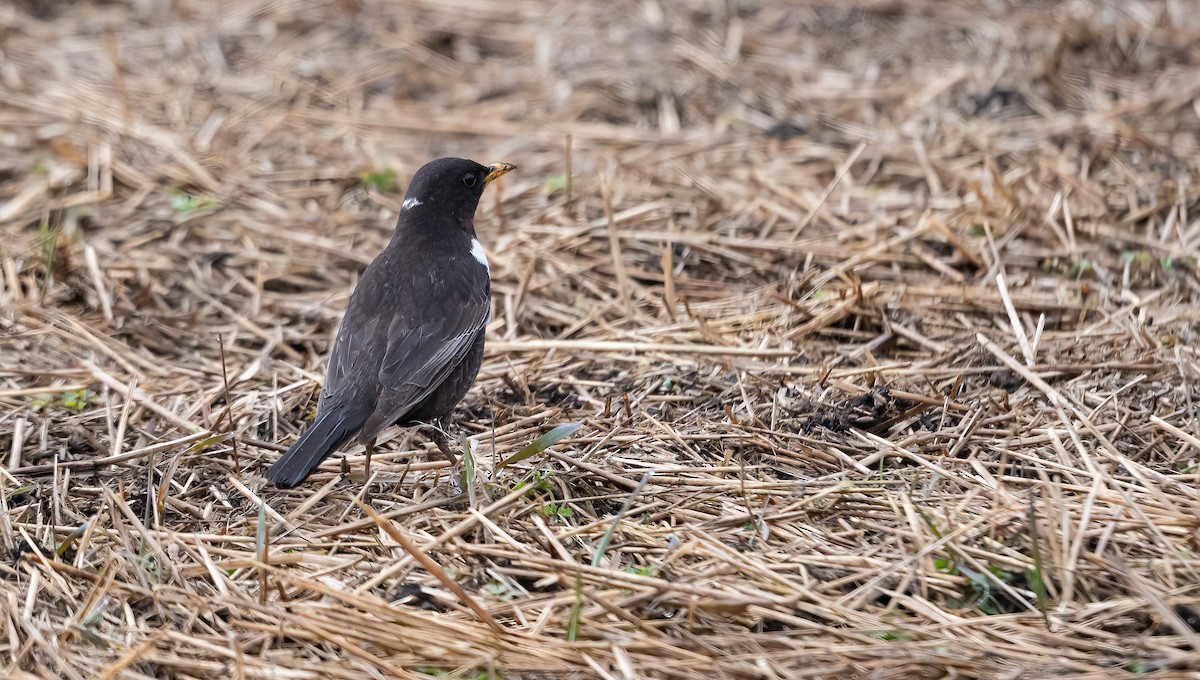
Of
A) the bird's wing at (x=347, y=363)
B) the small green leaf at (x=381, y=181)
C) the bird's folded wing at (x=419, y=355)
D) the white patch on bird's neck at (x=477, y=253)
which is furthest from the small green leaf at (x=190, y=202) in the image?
the bird's folded wing at (x=419, y=355)

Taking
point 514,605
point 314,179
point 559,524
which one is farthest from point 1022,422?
point 314,179

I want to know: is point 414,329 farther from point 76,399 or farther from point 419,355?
point 76,399

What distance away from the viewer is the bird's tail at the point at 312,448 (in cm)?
387

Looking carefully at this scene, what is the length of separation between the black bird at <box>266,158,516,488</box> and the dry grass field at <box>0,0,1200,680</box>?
24 cm

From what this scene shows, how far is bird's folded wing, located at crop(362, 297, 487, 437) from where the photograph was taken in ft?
14.3

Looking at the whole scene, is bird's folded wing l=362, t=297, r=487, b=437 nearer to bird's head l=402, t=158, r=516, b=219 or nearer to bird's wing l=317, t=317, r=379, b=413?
bird's wing l=317, t=317, r=379, b=413

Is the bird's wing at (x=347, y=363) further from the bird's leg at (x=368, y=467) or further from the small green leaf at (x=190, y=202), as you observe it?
the small green leaf at (x=190, y=202)

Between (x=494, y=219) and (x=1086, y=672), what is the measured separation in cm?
451

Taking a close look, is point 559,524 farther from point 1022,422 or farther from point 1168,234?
point 1168,234

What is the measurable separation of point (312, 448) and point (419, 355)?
690 mm

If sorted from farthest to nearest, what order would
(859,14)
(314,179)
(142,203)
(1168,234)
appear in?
(859,14), (314,179), (142,203), (1168,234)

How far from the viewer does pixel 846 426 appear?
14.7ft

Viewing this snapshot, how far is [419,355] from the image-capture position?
15.0 feet

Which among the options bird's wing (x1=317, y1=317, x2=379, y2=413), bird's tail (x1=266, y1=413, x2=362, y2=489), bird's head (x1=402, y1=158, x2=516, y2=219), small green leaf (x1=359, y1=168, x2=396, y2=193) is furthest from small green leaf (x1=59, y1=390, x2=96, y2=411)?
small green leaf (x1=359, y1=168, x2=396, y2=193)
